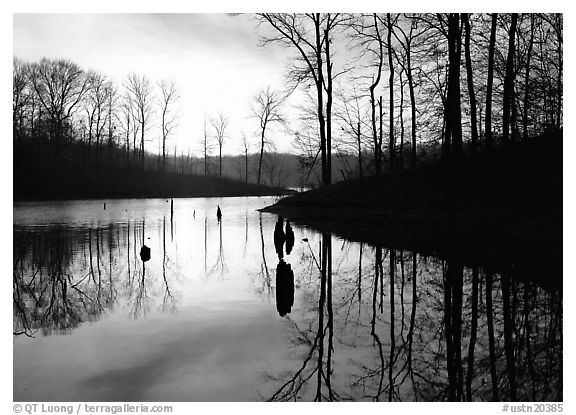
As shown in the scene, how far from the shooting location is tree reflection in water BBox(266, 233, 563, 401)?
494 centimetres

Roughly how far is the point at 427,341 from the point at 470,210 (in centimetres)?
1654

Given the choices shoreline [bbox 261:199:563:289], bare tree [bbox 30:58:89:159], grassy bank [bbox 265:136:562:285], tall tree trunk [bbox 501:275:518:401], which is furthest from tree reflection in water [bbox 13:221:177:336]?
bare tree [bbox 30:58:89:159]

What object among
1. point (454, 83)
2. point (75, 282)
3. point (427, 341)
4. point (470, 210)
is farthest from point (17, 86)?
point (427, 341)

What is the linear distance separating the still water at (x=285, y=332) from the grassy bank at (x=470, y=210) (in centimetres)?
231

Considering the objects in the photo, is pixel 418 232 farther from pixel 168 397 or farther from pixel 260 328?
pixel 168 397

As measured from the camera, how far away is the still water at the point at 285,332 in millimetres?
4965

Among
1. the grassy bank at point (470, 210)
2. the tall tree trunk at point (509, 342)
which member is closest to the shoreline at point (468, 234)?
the grassy bank at point (470, 210)

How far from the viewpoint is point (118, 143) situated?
267ft

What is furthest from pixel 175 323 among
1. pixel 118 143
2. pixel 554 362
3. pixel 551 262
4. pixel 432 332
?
pixel 118 143

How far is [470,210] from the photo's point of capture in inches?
829

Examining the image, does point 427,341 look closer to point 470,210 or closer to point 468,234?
point 468,234

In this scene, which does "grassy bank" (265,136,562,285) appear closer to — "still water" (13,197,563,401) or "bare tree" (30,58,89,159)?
"still water" (13,197,563,401)

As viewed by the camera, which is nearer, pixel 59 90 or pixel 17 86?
pixel 17 86

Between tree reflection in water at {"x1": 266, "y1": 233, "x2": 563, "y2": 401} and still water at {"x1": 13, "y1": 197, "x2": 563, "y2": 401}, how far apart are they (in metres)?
0.02
